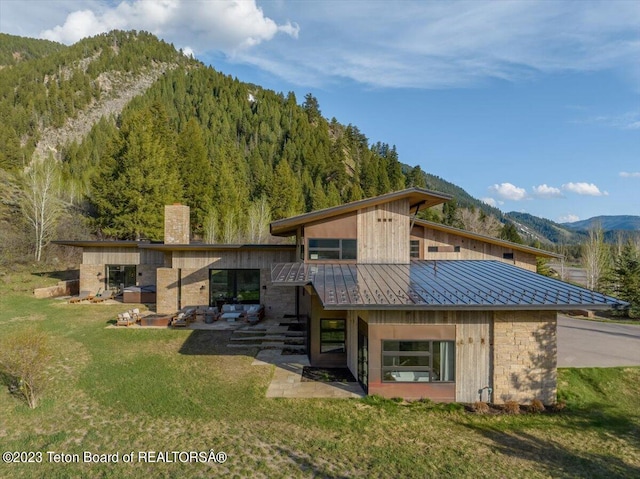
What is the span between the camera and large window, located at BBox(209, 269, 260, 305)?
19.3 m

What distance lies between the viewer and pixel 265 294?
1902 centimetres

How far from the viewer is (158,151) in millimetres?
36469

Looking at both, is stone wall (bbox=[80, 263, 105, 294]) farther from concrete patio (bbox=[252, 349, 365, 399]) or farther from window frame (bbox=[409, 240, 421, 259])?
window frame (bbox=[409, 240, 421, 259])

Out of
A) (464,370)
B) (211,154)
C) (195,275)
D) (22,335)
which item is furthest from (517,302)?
(211,154)

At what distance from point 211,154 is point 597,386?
60475 mm

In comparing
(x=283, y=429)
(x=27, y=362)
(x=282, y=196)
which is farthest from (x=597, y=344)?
(x=282, y=196)

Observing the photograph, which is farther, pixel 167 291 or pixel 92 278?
pixel 92 278

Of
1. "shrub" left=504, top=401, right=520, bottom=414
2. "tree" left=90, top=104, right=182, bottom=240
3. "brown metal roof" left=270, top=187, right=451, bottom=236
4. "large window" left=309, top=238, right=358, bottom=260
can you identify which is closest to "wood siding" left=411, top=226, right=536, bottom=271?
"brown metal roof" left=270, top=187, right=451, bottom=236

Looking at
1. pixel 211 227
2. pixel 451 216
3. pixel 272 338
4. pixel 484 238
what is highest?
pixel 451 216

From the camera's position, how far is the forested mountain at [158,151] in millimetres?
33750

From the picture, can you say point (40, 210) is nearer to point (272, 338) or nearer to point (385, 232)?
point (272, 338)

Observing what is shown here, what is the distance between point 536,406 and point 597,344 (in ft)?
27.5

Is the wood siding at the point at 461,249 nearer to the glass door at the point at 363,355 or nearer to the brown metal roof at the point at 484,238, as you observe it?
the brown metal roof at the point at 484,238

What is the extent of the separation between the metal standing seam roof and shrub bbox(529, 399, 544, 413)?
2661 mm
